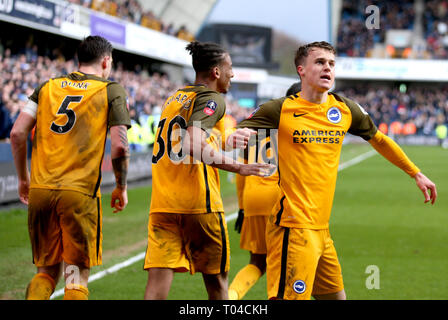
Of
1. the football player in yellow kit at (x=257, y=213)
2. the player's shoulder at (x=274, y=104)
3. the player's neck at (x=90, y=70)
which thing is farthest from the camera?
the football player in yellow kit at (x=257, y=213)

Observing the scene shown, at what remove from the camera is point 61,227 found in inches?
176

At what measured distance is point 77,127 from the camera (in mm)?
4445

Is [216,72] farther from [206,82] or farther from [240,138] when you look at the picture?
[240,138]

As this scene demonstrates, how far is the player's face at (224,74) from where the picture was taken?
452 centimetres

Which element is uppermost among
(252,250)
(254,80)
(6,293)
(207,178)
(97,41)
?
(254,80)

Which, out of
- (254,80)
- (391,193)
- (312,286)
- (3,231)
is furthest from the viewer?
(254,80)

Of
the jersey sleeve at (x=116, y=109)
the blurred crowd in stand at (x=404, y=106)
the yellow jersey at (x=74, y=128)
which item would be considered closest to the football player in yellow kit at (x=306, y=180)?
the jersey sleeve at (x=116, y=109)

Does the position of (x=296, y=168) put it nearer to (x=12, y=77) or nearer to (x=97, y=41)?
(x=97, y=41)

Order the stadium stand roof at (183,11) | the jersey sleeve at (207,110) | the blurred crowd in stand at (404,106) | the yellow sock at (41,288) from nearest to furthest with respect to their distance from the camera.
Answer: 1. the jersey sleeve at (207,110)
2. the yellow sock at (41,288)
3. the stadium stand roof at (183,11)
4. the blurred crowd in stand at (404,106)

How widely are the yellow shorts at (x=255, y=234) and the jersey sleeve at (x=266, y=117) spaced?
1695 mm

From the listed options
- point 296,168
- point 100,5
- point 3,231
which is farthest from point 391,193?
point 100,5

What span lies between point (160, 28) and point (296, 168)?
108ft

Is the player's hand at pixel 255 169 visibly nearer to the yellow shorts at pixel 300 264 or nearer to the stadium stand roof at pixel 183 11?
the yellow shorts at pixel 300 264

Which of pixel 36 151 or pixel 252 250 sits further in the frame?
pixel 252 250
